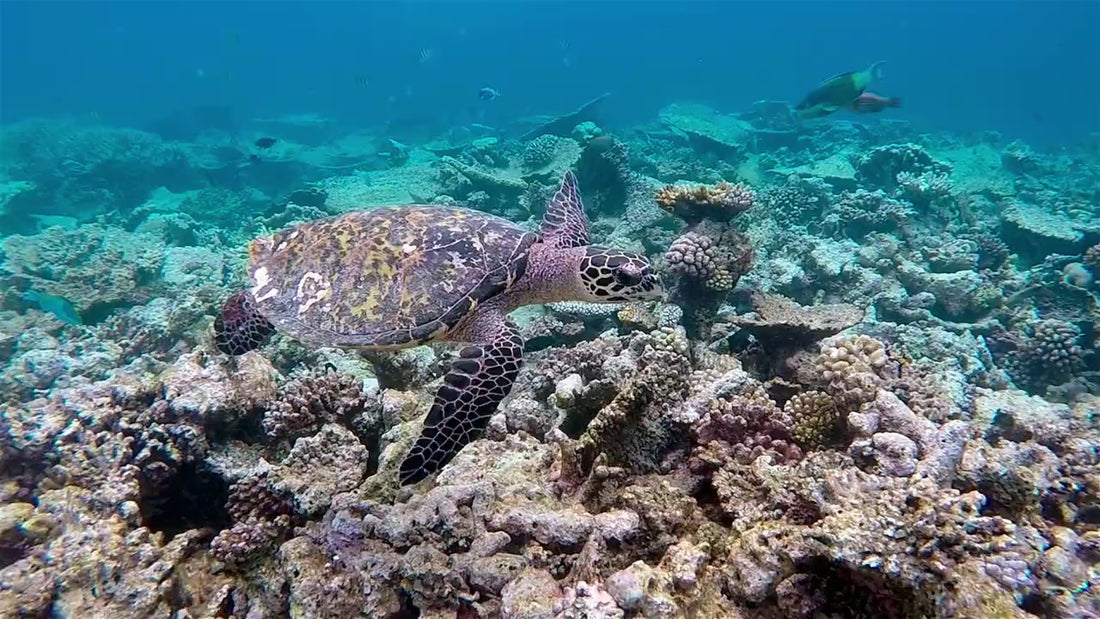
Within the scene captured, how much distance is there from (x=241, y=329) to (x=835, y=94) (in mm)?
9225

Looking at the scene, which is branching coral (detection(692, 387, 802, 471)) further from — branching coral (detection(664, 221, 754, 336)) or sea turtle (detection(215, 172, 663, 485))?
branching coral (detection(664, 221, 754, 336))

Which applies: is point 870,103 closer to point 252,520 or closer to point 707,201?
point 707,201

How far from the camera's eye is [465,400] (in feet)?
10.3

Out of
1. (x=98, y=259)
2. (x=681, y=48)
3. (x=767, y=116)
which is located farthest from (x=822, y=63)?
(x=98, y=259)

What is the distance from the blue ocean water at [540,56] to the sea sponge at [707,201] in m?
32.1

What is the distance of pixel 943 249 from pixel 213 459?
10.5 metres

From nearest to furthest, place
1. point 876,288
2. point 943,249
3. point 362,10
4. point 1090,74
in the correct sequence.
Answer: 1. point 876,288
2. point 943,249
3. point 1090,74
4. point 362,10

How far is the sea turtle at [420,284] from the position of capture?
3.63 m

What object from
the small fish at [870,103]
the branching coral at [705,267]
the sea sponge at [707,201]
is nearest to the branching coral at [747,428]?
the branching coral at [705,267]

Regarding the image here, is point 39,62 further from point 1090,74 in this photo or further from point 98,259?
point 1090,74

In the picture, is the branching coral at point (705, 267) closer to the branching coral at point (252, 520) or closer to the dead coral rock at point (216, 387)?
the dead coral rock at point (216, 387)

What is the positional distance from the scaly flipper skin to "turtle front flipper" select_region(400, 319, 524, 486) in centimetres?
110

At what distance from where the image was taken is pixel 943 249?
345 inches

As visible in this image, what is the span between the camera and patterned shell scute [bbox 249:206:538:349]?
3658 mm
